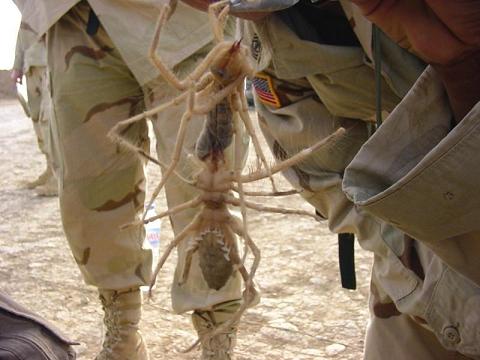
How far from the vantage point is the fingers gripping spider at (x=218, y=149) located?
1566 mm

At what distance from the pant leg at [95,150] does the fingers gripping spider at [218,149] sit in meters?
1.08

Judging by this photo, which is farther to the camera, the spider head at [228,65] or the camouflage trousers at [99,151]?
the camouflage trousers at [99,151]

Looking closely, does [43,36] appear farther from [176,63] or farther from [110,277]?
[110,277]

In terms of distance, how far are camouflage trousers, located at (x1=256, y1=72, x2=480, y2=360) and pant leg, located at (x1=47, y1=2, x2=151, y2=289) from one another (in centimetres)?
103

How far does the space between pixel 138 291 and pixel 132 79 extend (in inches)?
28.6

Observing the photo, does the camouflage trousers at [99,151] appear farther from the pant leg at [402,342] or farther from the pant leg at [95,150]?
the pant leg at [402,342]

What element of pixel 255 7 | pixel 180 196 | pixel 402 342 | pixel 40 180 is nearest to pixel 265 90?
pixel 255 7

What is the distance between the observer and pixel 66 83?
3020 mm

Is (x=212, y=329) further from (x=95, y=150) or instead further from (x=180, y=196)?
(x=95, y=150)

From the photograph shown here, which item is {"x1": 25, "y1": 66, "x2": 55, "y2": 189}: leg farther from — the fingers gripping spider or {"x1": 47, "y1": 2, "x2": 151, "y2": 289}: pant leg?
the fingers gripping spider

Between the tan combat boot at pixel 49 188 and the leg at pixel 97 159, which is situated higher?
the tan combat boot at pixel 49 188

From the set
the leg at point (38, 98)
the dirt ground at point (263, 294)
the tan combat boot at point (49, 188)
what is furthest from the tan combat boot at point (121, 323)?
the tan combat boot at point (49, 188)

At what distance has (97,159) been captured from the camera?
10.1ft

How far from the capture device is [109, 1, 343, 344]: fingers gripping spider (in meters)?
1.57
